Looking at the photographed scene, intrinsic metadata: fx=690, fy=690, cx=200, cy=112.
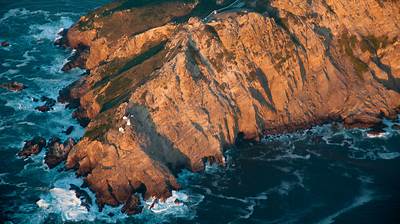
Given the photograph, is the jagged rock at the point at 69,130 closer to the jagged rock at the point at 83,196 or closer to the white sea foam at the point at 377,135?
the jagged rock at the point at 83,196

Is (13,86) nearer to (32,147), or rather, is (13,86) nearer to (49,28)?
(32,147)

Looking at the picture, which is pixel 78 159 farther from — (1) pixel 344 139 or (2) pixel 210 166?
(1) pixel 344 139

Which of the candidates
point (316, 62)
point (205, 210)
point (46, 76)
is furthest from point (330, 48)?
point (46, 76)

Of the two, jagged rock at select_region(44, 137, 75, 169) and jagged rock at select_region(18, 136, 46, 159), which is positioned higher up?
jagged rock at select_region(18, 136, 46, 159)

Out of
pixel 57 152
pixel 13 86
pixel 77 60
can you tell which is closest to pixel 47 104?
pixel 13 86

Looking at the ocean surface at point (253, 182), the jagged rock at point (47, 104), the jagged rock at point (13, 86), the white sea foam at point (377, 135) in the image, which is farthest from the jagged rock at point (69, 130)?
the white sea foam at point (377, 135)

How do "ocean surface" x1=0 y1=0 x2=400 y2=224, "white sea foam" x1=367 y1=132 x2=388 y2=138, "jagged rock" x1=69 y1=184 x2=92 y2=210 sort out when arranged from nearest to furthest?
"ocean surface" x1=0 y1=0 x2=400 y2=224, "jagged rock" x1=69 y1=184 x2=92 y2=210, "white sea foam" x1=367 y1=132 x2=388 y2=138

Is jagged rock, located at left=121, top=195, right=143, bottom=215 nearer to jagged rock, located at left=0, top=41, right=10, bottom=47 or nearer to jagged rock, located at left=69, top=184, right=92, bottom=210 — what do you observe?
jagged rock, located at left=69, top=184, right=92, bottom=210

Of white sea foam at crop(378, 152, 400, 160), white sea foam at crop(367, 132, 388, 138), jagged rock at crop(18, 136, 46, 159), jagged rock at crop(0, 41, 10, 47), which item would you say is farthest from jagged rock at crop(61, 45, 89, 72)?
white sea foam at crop(378, 152, 400, 160)
